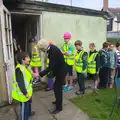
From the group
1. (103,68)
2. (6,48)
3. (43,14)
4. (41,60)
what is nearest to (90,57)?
(103,68)

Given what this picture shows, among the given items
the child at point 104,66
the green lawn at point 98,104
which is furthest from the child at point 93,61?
the green lawn at point 98,104

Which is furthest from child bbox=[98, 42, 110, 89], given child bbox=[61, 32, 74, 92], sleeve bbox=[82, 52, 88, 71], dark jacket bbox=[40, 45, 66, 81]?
dark jacket bbox=[40, 45, 66, 81]

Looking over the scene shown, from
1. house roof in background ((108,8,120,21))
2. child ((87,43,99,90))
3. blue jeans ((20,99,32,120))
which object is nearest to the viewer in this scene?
blue jeans ((20,99,32,120))

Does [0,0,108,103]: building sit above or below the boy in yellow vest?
above

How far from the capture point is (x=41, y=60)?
17.7 ft

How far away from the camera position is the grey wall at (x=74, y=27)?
530 centimetres

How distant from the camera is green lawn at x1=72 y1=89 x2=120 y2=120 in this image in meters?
3.64

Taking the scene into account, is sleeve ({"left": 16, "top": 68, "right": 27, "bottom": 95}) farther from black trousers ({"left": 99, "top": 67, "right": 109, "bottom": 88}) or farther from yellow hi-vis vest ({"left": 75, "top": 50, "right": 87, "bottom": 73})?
black trousers ({"left": 99, "top": 67, "right": 109, "bottom": 88})

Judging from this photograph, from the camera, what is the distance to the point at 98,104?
4.18 metres

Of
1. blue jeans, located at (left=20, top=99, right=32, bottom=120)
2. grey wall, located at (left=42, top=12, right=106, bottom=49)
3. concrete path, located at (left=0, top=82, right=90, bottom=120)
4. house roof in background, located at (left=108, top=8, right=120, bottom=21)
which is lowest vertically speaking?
concrete path, located at (left=0, top=82, right=90, bottom=120)

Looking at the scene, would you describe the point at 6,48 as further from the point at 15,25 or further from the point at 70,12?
the point at 15,25

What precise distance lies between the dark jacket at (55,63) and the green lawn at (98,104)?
42.4 inches

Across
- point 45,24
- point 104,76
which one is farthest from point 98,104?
point 45,24

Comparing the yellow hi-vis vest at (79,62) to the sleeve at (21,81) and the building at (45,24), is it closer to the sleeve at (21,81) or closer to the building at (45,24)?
the building at (45,24)
